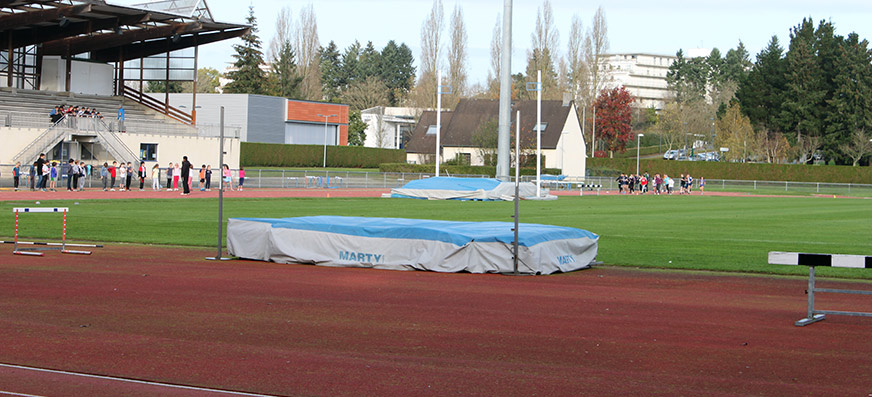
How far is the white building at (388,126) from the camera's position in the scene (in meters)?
123

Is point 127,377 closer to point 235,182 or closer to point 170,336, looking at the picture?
point 170,336

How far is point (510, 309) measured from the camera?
445 inches

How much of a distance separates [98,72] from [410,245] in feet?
189

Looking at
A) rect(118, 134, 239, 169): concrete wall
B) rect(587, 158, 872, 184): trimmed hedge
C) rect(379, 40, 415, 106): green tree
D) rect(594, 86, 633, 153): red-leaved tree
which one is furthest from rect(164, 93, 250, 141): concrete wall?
rect(379, 40, 415, 106): green tree

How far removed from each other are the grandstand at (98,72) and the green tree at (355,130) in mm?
45932

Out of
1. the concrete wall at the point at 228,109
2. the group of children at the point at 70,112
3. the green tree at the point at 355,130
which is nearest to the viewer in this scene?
the group of children at the point at 70,112

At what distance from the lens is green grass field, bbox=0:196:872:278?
18.9 metres

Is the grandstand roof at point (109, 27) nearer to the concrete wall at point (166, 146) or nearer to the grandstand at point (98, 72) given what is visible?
the grandstand at point (98, 72)

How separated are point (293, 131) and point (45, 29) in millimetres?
41490

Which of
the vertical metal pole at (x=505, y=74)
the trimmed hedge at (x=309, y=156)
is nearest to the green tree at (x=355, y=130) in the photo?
the trimmed hedge at (x=309, y=156)

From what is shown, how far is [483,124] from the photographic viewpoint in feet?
276

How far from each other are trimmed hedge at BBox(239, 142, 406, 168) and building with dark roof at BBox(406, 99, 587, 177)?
31.0ft

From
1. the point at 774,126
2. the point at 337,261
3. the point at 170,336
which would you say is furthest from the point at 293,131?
the point at 170,336

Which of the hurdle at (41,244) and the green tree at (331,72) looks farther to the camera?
the green tree at (331,72)
